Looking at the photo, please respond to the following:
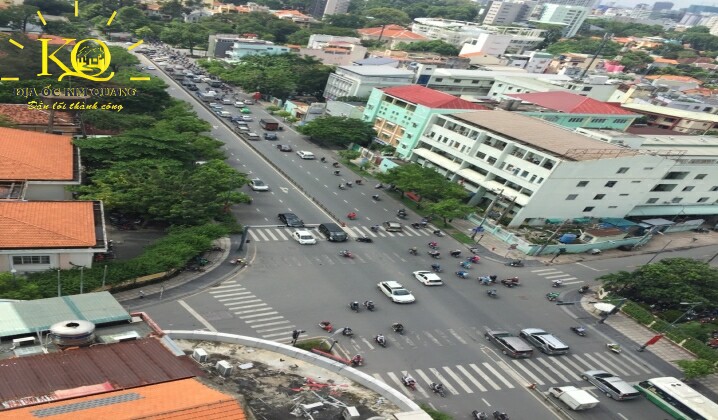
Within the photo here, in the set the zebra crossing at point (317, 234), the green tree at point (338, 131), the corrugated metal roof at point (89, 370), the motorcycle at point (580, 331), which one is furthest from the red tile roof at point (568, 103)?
the corrugated metal roof at point (89, 370)

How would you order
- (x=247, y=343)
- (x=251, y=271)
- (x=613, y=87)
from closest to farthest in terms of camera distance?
(x=247, y=343) → (x=251, y=271) → (x=613, y=87)

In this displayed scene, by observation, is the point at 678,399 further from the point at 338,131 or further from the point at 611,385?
the point at 338,131

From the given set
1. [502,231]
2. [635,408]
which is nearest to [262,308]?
[635,408]

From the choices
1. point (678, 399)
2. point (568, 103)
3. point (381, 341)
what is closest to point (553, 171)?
point (678, 399)

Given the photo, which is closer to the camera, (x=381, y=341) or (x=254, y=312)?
(x=381, y=341)

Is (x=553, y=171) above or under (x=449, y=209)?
above

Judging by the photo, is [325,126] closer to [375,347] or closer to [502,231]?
[502,231]

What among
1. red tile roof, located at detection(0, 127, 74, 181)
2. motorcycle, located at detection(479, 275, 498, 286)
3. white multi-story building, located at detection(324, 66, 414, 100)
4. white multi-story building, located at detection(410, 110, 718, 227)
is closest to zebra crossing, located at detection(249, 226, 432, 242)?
motorcycle, located at detection(479, 275, 498, 286)

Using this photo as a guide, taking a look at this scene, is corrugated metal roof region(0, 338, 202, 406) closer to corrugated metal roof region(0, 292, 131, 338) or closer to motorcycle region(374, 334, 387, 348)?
corrugated metal roof region(0, 292, 131, 338)
